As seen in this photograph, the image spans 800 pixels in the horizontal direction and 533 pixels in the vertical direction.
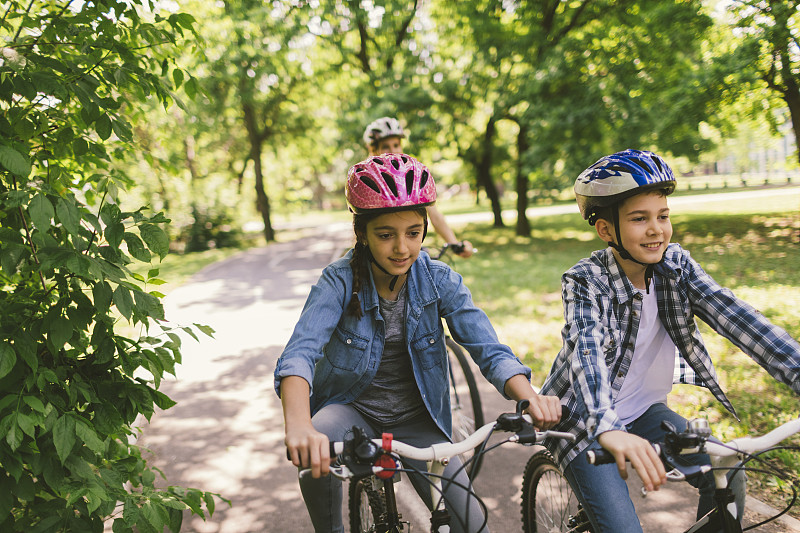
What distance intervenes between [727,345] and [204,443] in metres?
5.69

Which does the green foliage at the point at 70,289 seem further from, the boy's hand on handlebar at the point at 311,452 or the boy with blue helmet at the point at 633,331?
the boy with blue helmet at the point at 633,331

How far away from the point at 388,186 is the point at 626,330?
1.20 m

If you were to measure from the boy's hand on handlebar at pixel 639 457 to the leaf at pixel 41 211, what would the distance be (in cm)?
217

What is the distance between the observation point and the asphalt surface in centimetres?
368

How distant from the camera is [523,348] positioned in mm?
7039

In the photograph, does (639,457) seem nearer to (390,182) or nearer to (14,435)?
(390,182)

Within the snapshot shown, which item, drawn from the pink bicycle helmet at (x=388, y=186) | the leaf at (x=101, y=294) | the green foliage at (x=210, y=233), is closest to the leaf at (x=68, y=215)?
the leaf at (x=101, y=294)

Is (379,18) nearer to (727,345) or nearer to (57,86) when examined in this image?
(727,345)

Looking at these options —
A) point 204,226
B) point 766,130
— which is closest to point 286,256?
point 204,226

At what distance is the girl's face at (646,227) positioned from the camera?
7.70 feet

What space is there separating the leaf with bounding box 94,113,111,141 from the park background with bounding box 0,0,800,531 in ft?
0.04

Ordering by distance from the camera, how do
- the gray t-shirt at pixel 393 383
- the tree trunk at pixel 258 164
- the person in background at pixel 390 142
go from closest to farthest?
the gray t-shirt at pixel 393 383, the person in background at pixel 390 142, the tree trunk at pixel 258 164

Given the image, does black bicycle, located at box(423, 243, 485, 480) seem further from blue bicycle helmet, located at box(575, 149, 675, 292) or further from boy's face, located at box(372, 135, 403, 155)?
blue bicycle helmet, located at box(575, 149, 675, 292)

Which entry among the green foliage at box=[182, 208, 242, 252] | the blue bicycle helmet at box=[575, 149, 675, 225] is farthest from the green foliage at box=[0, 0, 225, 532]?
the green foliage at box=[182, 208, 242, 252]
